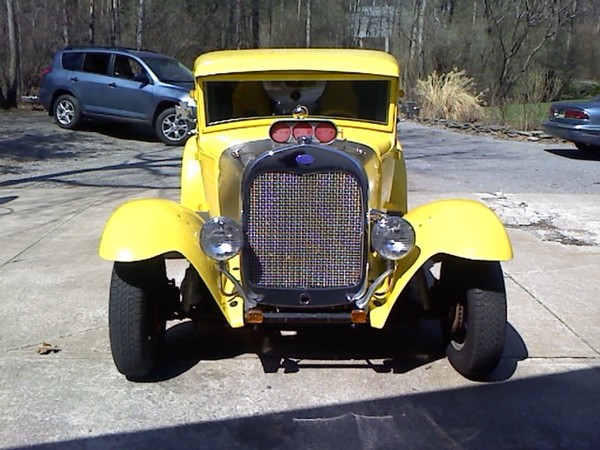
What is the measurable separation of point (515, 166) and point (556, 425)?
358 inches

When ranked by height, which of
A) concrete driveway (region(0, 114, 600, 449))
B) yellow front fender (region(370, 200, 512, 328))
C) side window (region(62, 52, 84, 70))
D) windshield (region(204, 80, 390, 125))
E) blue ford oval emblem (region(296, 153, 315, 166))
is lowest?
concrete driveway (region(0, 114, 600, 449))

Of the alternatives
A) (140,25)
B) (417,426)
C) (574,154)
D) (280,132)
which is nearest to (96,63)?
(140,25)

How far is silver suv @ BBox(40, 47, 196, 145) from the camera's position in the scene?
13.2 metres

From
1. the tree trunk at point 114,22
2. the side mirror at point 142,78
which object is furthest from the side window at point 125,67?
the tree trunk at point 114,22

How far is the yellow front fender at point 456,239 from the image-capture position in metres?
3.61

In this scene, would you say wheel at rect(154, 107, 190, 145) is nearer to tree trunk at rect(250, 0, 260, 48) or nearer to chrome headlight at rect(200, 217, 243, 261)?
chrome headlight at rect(200, 217, 243, 261)

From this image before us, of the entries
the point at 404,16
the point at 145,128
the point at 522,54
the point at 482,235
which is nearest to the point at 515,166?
the point at 145,128

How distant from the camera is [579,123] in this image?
12984mm

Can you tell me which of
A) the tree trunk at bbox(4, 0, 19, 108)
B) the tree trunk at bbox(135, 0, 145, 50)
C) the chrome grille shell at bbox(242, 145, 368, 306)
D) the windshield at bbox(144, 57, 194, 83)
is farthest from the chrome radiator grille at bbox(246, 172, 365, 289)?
the tree trunk at bbox(135, 0, 145, 50)

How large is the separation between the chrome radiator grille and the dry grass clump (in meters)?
15.5

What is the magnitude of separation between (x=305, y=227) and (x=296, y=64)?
4.09 feet

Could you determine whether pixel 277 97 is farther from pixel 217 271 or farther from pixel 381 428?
pixel 381 428

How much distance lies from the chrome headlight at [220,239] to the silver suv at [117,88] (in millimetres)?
9780

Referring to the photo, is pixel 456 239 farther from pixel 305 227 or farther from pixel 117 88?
pixel 117 88
